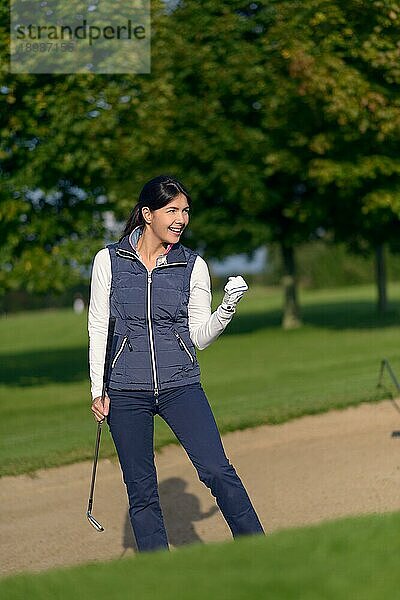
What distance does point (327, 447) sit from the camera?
11.1 metres

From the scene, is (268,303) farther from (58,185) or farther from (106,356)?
(106,356)

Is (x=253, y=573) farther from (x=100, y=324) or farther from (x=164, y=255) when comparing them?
(x=164, y=255)

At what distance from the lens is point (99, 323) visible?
18.9 ft

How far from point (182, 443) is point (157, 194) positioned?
1.29 m

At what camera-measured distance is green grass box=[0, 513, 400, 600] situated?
146 inches

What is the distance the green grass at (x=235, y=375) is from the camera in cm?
1240

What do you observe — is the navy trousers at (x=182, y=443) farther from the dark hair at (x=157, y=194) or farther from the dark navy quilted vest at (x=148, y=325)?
the dark hair at (x=157, y=194)

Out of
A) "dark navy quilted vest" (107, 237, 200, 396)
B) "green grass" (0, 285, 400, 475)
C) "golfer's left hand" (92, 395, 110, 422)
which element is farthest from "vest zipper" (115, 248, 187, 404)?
"green grass" (0, 285, 400, 475)

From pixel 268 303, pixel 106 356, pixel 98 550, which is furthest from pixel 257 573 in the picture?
pixel 268 303

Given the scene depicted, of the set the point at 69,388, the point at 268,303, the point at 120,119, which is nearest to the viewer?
the point at 120,119

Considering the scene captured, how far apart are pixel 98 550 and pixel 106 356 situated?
259cm

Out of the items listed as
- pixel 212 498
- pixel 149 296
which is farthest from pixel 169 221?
pixel 212 498

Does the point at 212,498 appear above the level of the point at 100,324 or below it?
below

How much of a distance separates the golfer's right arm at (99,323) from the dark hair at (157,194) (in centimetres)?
27
